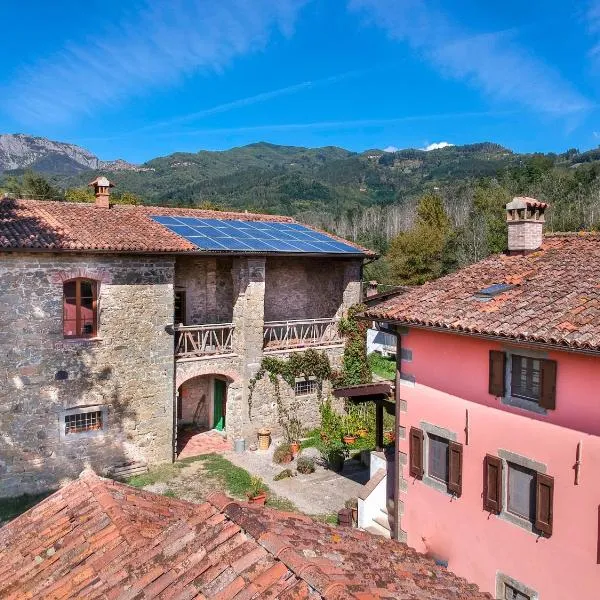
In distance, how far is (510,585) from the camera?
31.5 ft

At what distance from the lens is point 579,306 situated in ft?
29.5

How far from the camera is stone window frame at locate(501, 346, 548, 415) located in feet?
29.6

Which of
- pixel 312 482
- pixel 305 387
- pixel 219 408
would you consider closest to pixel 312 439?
pixel 305 387

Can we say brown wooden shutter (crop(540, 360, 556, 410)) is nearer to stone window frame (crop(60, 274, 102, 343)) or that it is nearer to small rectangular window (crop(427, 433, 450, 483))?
small rectangular window (crop(427, 433, 450, 483))

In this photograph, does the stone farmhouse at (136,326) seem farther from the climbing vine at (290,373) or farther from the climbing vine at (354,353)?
the climbing vine at (354,353)

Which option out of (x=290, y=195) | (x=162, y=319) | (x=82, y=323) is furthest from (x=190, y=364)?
(x=290, y=195)

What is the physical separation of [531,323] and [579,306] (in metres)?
0.89

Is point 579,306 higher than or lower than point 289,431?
higher

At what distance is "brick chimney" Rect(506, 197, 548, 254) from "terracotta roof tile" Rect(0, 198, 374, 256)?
974 centimetres

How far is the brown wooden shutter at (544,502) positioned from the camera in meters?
8.80

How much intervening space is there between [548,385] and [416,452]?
3500 mm

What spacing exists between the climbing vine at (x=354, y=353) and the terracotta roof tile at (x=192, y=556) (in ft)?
48.5

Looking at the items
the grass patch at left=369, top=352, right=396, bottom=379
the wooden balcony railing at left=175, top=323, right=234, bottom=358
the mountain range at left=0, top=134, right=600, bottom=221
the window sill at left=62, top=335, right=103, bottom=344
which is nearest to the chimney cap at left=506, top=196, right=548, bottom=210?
the wooden balcony railing at left=175, top=323, right=234, bottom=358

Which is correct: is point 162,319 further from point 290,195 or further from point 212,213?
point 290,195
